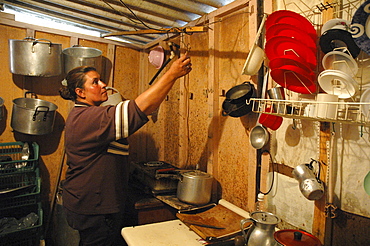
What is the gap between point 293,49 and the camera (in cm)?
133

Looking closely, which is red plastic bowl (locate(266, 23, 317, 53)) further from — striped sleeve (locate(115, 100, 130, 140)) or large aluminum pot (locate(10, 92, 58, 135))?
large aluminum pot (locate(10, 92, 58, 135))

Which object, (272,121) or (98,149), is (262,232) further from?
(98,149)

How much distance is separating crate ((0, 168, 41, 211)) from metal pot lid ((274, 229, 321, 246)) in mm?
2613

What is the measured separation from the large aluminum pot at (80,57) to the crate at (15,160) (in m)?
1.05

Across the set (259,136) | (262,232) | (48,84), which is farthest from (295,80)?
(48,84)

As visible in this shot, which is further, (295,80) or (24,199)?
(24,199)

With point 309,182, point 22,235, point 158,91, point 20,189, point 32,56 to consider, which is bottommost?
point 22,235

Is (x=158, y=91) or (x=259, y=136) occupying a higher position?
(x=158, y=91)

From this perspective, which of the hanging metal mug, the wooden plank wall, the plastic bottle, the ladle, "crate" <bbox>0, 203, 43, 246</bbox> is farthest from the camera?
the wooden plank wall

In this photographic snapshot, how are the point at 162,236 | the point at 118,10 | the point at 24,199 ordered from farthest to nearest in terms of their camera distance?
the point at 24,199
the point at 118,10
the point at 162,236

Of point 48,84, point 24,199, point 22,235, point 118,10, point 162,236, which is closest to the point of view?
point 162,236

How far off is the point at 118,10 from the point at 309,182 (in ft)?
7.72

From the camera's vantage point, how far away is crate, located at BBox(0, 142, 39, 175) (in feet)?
8.59

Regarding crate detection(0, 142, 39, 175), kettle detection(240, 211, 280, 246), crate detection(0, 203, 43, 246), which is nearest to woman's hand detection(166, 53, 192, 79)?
kettle detection(240, 211, 280, 246)
